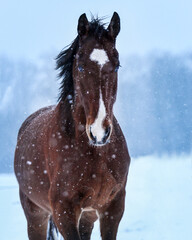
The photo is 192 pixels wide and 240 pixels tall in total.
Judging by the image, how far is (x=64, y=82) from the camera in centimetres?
411

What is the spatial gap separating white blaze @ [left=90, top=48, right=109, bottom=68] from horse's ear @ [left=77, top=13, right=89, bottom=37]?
0.35 meters

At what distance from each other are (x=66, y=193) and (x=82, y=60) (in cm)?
126

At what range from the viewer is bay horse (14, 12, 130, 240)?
11.3 ft

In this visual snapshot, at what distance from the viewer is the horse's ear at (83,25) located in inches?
148

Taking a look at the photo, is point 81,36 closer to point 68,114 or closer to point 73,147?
point 68,114

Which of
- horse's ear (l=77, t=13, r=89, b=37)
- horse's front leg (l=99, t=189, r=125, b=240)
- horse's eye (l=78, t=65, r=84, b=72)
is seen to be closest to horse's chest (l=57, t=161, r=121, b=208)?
horse's front leg (l=99, t=189, r=125, b=240)

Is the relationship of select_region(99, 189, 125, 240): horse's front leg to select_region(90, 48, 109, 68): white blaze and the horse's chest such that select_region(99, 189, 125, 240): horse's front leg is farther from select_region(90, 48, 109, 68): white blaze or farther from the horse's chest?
select_region(90, 48, 109, 68): white blaze

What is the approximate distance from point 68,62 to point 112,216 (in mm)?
1618

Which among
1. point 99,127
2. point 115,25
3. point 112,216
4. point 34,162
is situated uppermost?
point 115,25

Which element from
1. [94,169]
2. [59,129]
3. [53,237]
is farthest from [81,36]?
[53,237]

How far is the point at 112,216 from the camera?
13.1 ft

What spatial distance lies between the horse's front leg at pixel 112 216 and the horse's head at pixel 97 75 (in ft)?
3.13

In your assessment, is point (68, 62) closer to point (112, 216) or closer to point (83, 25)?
point (83, 25)

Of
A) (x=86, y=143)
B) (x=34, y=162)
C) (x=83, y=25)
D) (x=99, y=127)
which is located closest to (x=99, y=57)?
(x=83, y=25)
